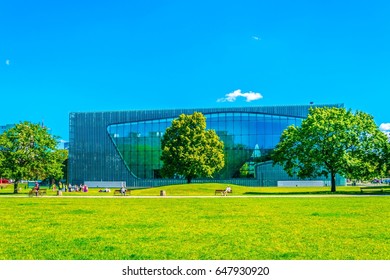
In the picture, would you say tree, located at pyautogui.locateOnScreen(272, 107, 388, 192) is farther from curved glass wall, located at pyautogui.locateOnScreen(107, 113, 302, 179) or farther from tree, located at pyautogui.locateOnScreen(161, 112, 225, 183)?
curved glass wall, located at pyautogui.locateOnScreen(107, 113, 302, 179)

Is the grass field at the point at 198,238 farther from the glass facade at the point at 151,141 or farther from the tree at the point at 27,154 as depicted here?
the glass facade at the point at 151,141

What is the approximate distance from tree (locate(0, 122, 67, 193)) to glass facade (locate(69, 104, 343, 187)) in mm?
26092

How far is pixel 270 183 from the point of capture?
73.5m

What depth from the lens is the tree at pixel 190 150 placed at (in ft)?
201

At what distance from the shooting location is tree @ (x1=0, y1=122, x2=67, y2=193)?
51156 millimetres

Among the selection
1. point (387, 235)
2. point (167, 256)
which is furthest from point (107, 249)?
point (387, 235)

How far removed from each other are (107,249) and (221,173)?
64269mm

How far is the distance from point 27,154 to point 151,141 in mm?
29963

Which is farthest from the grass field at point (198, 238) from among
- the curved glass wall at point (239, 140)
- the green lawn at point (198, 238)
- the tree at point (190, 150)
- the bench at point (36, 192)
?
the curved glass wall at point (239, 140)

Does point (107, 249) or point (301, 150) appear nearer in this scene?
point (107, 249)

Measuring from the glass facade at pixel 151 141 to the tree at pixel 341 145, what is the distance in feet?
81.1

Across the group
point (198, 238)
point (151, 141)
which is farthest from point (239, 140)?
point (198, 238)

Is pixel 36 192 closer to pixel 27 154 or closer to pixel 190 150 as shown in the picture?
pixel 27 154
